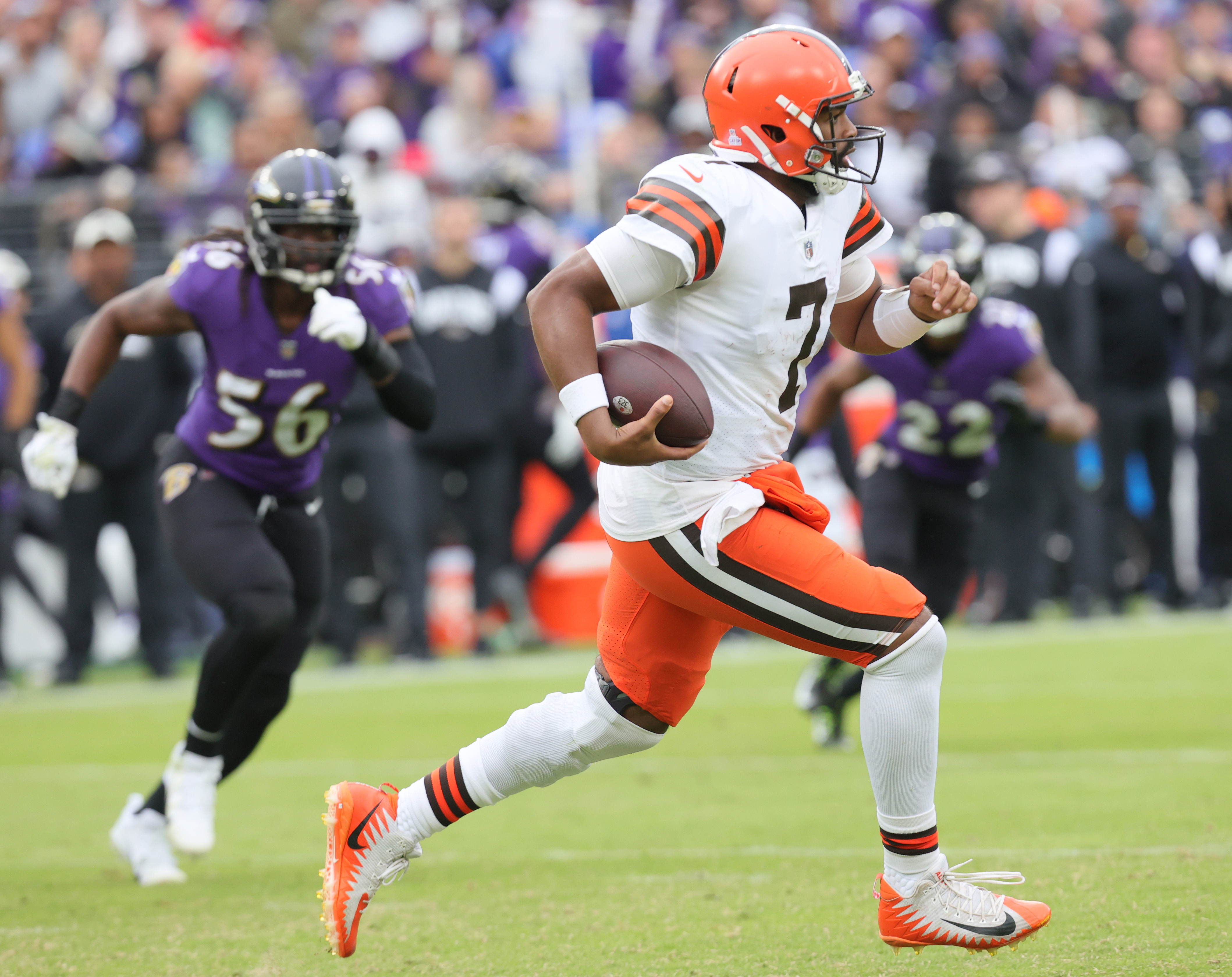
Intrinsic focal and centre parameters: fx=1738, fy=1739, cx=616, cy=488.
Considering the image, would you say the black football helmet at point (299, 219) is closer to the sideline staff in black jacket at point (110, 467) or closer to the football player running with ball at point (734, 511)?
the football player running with ball at point (734, 511)

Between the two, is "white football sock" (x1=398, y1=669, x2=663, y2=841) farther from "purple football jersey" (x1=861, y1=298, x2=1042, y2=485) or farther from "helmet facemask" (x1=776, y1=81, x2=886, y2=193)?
"purple football jersey" (x1=861, y1=298, x2=1042, y2=485)

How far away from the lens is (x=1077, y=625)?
10.8m

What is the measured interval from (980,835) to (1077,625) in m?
6.03

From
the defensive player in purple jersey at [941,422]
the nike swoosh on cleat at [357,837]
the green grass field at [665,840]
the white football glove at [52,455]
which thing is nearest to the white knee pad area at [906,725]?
the green grass field at [665,840]

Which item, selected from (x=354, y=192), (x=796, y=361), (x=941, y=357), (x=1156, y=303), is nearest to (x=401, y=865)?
(x=796, y=361)

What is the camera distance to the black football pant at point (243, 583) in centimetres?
486

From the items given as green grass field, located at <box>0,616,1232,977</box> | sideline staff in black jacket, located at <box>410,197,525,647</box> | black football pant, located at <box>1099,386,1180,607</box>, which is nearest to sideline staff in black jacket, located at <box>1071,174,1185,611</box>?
black football pant, located at <box>1099,386,1180,607</box>

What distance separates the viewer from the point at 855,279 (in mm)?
4094

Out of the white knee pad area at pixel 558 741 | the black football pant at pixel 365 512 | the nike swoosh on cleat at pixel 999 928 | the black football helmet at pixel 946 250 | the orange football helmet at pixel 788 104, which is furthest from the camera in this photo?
the black football pant at pixel 365 512

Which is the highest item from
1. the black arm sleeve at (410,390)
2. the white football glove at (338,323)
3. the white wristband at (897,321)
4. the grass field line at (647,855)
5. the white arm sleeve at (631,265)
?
the white arm sleeve at (631,265)

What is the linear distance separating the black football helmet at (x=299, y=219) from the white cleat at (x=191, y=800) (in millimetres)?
1421

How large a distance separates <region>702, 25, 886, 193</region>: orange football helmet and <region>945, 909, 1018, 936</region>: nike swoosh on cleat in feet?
5.26

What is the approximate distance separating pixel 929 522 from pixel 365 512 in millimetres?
4907

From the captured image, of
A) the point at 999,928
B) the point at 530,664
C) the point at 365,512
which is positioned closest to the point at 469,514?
the point at 365,512
